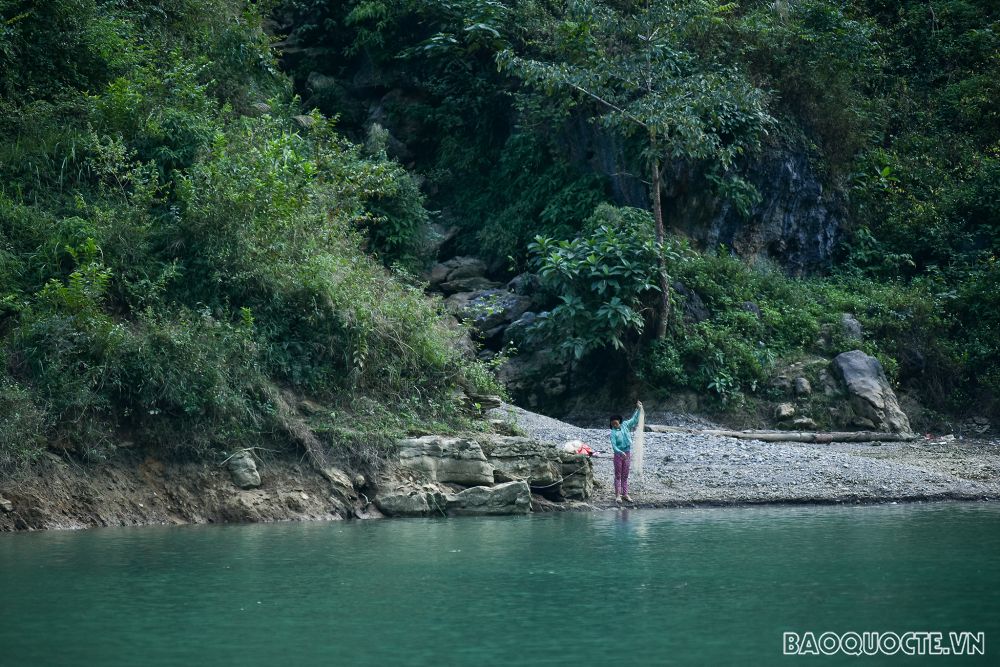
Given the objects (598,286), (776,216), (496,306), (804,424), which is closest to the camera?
(598,286)

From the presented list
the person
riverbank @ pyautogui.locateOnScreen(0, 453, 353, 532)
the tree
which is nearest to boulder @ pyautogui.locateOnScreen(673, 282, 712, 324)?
the tree

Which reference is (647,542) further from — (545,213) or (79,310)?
(545,213)

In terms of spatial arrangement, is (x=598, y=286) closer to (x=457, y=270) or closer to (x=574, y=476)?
(x=457, y=270)

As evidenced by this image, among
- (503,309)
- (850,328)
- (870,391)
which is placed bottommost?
(870,391)

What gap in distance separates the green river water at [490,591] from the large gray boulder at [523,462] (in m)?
1.96

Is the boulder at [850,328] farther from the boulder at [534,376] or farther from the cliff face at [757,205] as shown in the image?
the boulder at [534,376]

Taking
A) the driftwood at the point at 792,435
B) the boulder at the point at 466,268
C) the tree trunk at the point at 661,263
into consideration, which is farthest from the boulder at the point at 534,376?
the boulder at the point at 466,268

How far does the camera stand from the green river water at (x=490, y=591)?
7.60 metres

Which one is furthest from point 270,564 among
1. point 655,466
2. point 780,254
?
point 780,254

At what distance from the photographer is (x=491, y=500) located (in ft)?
52.0

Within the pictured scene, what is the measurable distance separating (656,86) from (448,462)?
13.0 m

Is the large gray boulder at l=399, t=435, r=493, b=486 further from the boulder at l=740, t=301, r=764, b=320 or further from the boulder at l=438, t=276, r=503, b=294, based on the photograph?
the boulder at l=740, t=301, r=764, b=320

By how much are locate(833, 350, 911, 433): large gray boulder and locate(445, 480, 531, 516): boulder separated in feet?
35.9

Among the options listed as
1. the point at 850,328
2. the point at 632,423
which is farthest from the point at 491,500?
the point at 850,328
